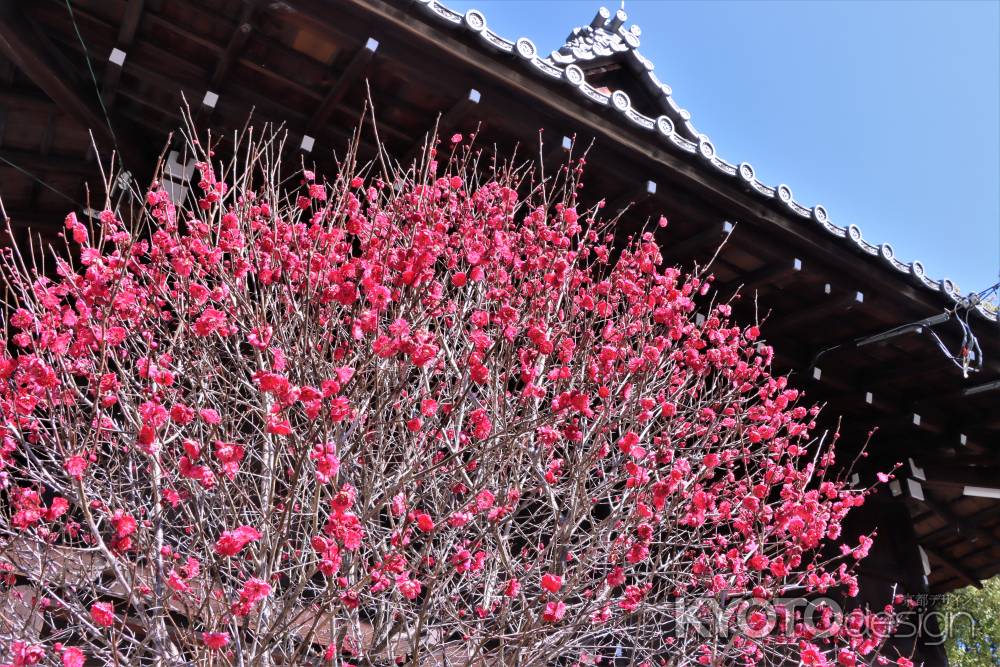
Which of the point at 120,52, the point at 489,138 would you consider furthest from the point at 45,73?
the point at 489,138

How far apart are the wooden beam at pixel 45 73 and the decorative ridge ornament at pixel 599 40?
3.92 metres

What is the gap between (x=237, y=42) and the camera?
466 centimetres

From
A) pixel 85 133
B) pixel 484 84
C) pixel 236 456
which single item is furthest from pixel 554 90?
pixel 85 133

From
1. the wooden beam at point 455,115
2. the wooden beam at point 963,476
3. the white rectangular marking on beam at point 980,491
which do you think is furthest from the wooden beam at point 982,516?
the wooden beam at point 455,115

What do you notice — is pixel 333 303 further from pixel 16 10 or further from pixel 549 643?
pixel 16 10

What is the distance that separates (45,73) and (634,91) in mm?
5314

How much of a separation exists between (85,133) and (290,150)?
1.59m

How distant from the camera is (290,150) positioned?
551 cm

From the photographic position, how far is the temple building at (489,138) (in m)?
4.67

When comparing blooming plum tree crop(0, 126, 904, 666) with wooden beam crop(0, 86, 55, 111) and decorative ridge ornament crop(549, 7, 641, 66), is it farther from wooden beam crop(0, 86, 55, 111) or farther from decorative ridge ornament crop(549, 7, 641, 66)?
decorative ridge ornament crop(549, 7, 641, 66)

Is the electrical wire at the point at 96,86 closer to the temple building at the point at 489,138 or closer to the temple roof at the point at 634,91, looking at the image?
the temple building at the point at 489,138

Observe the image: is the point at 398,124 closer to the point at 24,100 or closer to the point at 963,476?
the point at 24,100

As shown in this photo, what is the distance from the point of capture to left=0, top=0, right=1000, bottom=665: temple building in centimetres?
467

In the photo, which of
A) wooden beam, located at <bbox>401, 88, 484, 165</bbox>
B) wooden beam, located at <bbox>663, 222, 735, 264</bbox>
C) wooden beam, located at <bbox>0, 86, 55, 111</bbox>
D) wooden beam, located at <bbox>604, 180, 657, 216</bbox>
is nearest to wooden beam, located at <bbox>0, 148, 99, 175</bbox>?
wooden beam, located at <bbox>0, 86, 55, 111</bbox>
